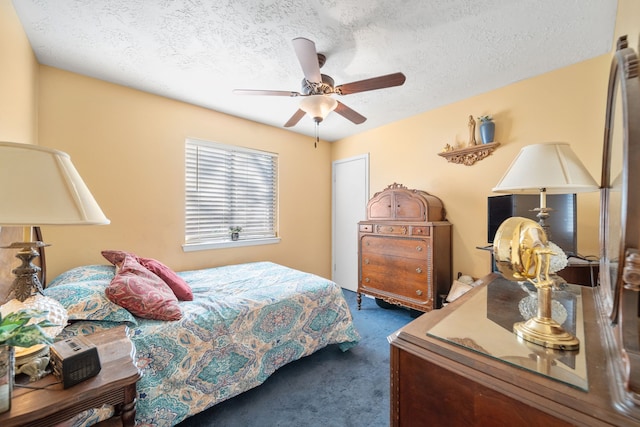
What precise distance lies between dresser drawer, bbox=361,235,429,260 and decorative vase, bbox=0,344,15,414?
2768mm

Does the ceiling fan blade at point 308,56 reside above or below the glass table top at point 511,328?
above

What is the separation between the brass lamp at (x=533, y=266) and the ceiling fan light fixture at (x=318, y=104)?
150 centimetres

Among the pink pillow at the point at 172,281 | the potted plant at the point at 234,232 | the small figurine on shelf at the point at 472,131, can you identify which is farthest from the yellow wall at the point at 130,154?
the small figurine on shelf at the point at 472,131

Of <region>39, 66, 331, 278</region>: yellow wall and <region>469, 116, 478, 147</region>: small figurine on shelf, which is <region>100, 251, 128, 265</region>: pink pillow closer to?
<region>39, 66, 331, 278</region>: yellow wall

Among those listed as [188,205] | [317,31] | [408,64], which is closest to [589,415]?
[317,31]

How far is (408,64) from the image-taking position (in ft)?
7.08

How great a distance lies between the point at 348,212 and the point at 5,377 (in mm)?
3648

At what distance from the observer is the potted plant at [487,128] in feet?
8.36

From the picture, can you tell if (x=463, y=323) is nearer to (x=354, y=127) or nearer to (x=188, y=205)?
(x=188, y=205)

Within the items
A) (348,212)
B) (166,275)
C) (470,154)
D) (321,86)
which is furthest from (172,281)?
(470,154)

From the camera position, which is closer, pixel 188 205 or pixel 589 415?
pixel 589 415

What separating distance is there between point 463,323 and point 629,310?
1.44 feet

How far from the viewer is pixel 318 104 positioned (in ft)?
6.14

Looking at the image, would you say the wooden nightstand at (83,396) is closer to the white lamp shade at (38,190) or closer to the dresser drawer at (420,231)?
the white lamp shade at (38,190)
